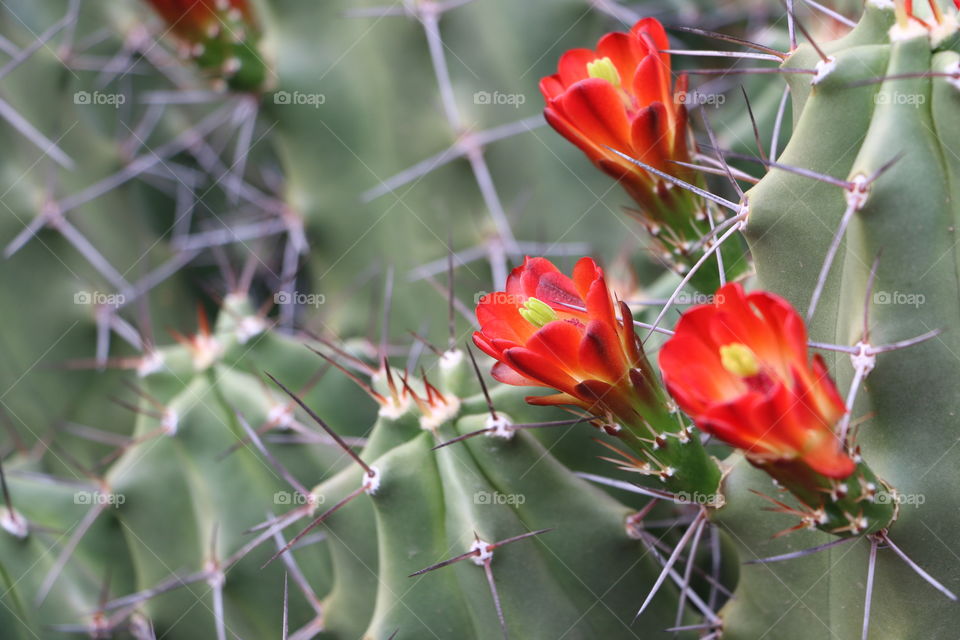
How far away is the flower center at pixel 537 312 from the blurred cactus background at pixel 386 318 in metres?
0.14

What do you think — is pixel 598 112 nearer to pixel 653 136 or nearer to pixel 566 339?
pixel 653 136

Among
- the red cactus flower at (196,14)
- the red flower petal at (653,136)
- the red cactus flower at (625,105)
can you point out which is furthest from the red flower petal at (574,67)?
the red cactus flower at (196,14)

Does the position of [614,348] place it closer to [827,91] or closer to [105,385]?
[827,91]

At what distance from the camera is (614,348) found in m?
0.82

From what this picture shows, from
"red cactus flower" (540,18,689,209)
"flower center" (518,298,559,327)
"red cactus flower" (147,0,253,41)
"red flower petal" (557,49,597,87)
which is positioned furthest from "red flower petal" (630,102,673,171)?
"red cactus flower" (147,0,253,41)

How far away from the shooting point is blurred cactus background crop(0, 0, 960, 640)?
2.97 ft

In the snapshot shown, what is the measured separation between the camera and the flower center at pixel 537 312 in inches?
32.3

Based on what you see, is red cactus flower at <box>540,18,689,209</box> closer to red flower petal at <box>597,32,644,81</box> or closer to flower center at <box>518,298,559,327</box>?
red flower petal at <box>597,32,644,81</box>

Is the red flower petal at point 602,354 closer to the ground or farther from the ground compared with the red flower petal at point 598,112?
closer to the ground

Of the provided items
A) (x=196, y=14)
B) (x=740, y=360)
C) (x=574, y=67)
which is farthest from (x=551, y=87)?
(x=196, y=14)

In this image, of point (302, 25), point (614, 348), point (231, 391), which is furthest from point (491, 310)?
point (302, 25)

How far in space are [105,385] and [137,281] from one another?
212 millimetres

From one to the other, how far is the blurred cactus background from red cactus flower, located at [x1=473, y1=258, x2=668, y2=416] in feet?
0.25

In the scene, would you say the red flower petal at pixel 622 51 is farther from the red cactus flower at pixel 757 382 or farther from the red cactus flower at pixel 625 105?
the red cactus flower at pixel 757 382
